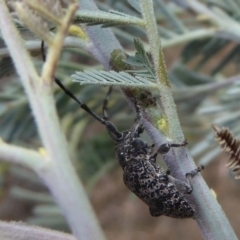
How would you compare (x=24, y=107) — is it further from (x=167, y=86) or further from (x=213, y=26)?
(x=167, y=86)

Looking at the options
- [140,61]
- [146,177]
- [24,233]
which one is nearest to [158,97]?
[146,177]

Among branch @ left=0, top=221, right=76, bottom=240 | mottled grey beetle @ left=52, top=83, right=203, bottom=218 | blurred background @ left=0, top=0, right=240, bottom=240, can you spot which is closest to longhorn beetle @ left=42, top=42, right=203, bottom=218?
mottled grey beetle @ left=52, top=83, right=203, bottom=218

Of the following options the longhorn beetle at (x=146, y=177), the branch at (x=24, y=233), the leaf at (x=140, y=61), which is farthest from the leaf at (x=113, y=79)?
the longhorn beetle at (x=146, y=177)

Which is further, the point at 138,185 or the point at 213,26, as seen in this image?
the point at 213,26

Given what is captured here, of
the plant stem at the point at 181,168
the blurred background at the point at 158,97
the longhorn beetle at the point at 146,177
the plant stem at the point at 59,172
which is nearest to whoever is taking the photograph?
the plant stem at the point at 59,172

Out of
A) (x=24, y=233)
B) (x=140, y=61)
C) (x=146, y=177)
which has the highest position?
(x=140, y=61)

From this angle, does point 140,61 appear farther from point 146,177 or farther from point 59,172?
point 146,177

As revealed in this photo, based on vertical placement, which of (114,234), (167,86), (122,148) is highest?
(167,86)

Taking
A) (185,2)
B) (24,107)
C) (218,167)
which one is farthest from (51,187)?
(218,167)

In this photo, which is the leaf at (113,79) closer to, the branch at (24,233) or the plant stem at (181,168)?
the plant stem at (181,168)
